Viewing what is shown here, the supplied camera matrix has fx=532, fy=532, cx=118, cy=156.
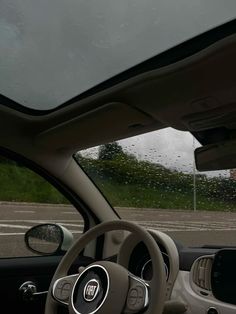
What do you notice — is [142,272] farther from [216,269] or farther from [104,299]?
[104,299]

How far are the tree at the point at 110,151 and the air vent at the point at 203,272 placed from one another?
0.96m

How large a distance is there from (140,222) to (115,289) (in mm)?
1396

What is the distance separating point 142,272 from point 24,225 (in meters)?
1.12

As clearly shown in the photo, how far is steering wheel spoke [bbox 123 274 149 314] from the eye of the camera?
1849mm

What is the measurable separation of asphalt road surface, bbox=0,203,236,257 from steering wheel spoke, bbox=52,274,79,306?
1.11 m

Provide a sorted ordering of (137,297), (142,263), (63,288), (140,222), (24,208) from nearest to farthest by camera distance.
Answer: (137,297), (63,288), (142,263), (140,222), (24,208)

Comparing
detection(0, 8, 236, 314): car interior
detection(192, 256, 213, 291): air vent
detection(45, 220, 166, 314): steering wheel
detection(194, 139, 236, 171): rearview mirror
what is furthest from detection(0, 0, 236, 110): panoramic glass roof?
detection(192, 256, 213, 291): air vent

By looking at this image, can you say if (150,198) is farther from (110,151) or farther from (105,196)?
(110,151)

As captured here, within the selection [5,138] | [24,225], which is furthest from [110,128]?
[24,225]

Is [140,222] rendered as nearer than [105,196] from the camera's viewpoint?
Yes

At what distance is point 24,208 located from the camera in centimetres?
347

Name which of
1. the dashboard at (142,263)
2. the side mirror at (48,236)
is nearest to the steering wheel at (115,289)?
the dashboard at (142,263)

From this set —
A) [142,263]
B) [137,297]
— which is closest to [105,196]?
[142,263]

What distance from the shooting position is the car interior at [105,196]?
203 cm
